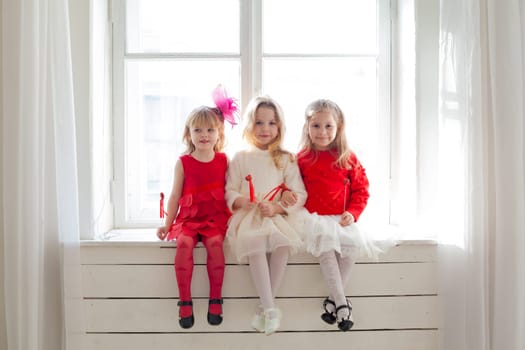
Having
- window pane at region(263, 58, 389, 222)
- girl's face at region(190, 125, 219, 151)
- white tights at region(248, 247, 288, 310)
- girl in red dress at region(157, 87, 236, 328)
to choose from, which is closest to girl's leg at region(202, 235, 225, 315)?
girl in red dress at region(157, 87, 236, 328)

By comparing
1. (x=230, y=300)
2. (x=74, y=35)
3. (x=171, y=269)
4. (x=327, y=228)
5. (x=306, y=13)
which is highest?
(x=306, y=13)

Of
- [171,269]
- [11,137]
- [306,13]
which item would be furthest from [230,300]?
[306,13]

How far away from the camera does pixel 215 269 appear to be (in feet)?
5.65

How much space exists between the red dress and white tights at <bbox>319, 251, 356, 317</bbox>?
0.37m

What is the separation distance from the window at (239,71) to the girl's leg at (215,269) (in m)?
0.51

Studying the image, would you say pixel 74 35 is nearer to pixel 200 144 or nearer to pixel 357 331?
pixel 200 144

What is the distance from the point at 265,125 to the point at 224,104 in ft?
0.58

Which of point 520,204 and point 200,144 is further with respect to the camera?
point 200,144

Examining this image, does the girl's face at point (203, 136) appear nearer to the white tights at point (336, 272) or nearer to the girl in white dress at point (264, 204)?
the girl in white dress at point (264, 204)

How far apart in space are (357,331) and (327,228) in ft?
1.32

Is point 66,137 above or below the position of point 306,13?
below

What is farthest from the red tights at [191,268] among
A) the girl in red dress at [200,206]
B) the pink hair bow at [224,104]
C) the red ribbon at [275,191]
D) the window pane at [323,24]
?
the window pane at [323,24]

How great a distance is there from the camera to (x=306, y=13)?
2176 mm

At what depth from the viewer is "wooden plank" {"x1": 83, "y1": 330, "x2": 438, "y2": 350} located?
180cm
